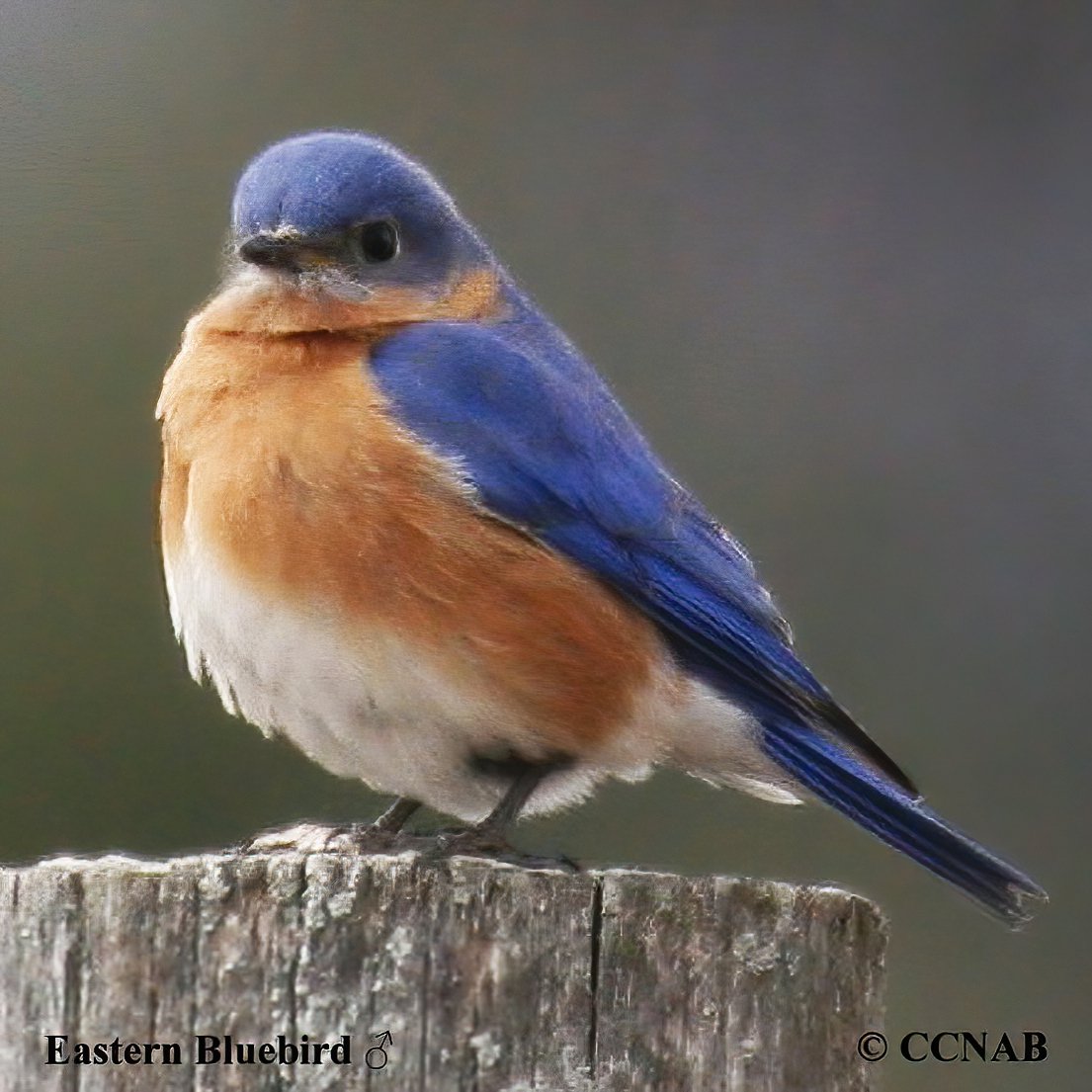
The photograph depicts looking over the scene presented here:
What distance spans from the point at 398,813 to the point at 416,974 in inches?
73.6

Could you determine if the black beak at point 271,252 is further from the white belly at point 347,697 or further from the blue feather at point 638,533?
the white belly at point 347,697

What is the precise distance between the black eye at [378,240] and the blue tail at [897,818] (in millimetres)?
1364

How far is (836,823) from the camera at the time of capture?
7441 millimetres

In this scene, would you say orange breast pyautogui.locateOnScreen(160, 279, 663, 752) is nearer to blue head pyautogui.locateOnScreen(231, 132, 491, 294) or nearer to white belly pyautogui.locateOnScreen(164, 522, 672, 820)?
white belly pyautogui.locateOnScreen(164, 522, 672, 820)

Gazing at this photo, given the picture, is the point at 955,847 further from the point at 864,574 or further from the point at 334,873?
the point at 864,574

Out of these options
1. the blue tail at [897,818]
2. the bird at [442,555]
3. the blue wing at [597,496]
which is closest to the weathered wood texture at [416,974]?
the bird at [442,555]

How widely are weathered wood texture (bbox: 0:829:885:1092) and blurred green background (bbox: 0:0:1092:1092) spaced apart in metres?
2.78

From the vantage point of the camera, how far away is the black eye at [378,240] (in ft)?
16.3

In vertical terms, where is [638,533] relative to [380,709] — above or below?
above

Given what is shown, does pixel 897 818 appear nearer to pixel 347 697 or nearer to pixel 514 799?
pixel 514 799

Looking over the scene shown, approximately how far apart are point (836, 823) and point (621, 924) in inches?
161

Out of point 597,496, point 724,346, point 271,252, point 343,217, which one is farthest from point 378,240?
point 724,346

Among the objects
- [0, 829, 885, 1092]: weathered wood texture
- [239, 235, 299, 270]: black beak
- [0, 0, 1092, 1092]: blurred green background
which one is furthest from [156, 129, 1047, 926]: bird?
[0, 0, 1092, 1092]: blurred green background

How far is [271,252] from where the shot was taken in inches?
190
